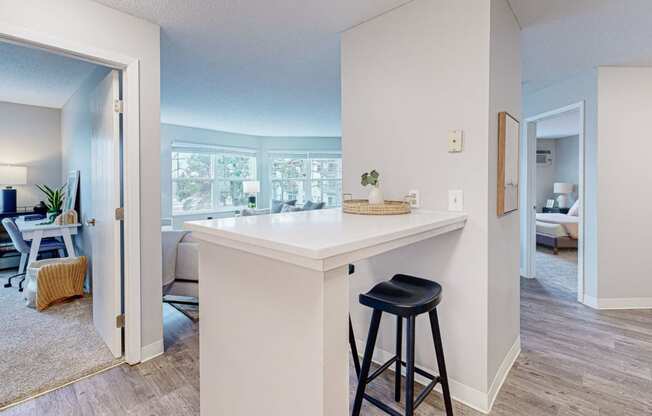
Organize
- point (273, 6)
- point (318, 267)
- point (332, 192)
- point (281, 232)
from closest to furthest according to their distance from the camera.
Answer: point (318, 267) → point (281, 232) → point (273, 6) → point (332, 192)

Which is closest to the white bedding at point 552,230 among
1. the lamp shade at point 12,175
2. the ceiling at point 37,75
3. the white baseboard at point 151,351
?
the white baseboard at point 151,351

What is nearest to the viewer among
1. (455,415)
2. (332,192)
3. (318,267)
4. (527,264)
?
(318,267)

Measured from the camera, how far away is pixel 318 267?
0.95 meters

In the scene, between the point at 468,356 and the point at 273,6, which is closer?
the point at 468,356

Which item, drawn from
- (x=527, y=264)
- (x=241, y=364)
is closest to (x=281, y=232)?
(x=241, y=364)

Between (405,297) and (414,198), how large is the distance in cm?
73

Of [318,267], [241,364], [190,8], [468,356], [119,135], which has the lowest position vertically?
[468,356]

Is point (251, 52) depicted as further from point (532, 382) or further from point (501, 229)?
point (532, 382)

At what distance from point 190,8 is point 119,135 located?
37.3 inches

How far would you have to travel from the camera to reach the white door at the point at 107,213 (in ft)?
7.41

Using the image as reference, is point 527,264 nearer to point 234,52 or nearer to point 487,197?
point 487,197

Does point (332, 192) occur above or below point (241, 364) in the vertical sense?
above

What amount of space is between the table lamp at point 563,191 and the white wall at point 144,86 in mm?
8827

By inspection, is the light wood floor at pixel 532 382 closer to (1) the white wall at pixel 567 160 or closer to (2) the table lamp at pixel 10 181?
(2) the table lamp at pixel 10 181
